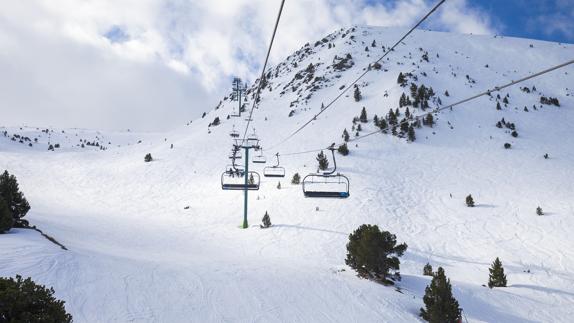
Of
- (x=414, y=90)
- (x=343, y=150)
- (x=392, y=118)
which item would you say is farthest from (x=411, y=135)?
(x=414, y=90)

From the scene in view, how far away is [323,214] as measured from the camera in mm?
24516

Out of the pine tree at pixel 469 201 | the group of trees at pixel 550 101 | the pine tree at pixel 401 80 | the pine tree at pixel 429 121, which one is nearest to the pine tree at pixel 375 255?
the pine tree at pixel 469 201

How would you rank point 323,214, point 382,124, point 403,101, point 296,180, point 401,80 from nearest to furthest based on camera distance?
point 323,214
point 296,180
point 382,124
point 403,101
point 401,80

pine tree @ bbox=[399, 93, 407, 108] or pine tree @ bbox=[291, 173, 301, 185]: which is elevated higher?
pine tree @ bbox=[399, 93, 407, 108]

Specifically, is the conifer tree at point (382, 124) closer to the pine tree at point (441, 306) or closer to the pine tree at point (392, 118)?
the pine tree at point (392, 118)

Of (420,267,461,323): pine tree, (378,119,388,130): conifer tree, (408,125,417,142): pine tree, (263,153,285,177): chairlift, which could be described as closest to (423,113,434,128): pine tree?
(408,125,417,142): pine tree

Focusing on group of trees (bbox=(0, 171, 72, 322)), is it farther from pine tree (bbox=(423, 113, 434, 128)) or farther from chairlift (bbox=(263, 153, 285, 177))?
pine tree (bbox=(423, 113, 434, 128))

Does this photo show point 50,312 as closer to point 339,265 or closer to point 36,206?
point 339,265

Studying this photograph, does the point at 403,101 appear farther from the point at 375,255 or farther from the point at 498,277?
the point at 375,255

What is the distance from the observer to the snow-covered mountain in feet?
34.7

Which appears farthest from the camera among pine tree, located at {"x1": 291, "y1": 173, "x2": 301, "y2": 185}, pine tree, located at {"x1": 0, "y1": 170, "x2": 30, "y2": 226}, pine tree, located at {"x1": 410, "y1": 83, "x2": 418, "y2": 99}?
pine tree, located at {"x1": 410, "y1": 83, "x2": 418, "y2": 99}

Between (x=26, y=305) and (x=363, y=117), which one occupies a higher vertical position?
(x=363, y=117)

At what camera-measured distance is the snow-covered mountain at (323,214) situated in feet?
34.7

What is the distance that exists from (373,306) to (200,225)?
15.7 m
